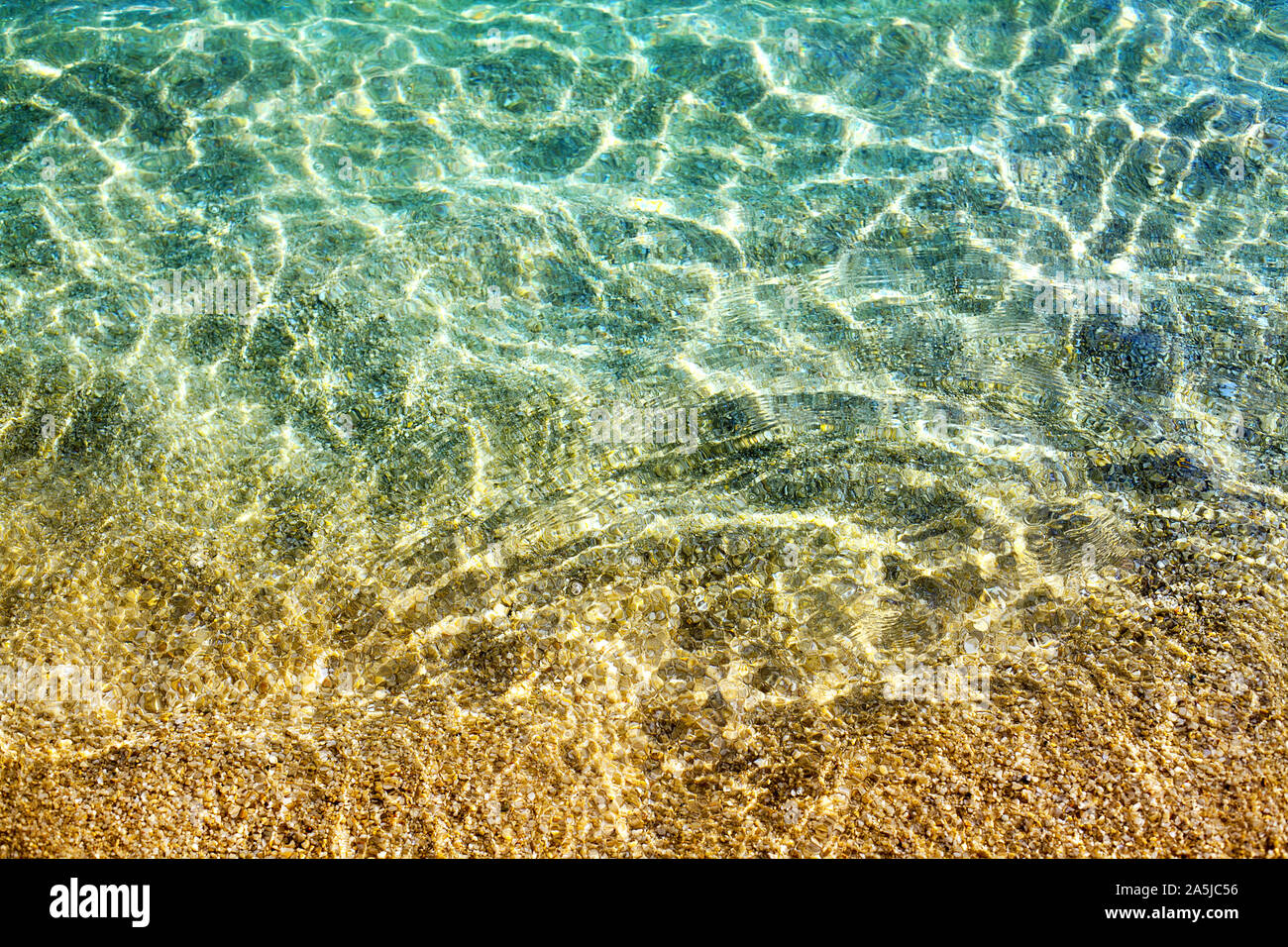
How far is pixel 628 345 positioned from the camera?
19.4 ft

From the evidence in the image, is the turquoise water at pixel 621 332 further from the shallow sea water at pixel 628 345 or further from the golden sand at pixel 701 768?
the golden sand at pixel 701 768

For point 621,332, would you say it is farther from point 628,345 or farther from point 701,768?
point 701,768

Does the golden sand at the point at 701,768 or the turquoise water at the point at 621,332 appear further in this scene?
the turquoise water at the point at 621,332

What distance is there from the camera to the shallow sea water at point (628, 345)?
4.45m

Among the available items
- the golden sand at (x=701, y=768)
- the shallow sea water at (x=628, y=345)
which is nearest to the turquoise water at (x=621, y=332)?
the shallow sea water at (x=628, y=345)

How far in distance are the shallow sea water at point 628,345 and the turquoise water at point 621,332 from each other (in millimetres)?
28

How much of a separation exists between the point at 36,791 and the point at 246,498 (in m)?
1.79

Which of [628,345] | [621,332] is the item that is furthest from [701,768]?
[621,332]

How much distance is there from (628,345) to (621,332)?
0.44ft

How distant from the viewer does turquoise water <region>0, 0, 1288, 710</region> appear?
4527mm

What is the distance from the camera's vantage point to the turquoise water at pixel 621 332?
453 centimetres

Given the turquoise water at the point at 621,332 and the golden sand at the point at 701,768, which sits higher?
the turquoise water at the point at 621,332

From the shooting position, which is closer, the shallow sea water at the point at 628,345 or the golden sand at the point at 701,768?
the golden sand at the point at 701,768

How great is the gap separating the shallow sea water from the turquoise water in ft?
0.09
